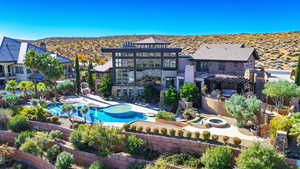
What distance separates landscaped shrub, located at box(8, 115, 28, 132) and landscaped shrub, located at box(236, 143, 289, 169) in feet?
73.4

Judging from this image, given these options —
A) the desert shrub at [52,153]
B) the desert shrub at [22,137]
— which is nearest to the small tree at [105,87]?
the desert shrub at [22,137]

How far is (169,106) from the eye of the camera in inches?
1120

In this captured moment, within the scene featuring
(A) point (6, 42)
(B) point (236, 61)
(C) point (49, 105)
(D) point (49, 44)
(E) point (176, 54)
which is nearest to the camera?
(B) point (236, 61)

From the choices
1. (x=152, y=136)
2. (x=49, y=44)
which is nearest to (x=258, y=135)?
(x=152, y=136)

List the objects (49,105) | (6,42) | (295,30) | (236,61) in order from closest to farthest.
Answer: (236,61) → (49,105) → (6,42) → (295,30)

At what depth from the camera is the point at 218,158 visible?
14.5m

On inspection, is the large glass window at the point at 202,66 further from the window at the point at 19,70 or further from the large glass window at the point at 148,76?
the window at the point at 19,70

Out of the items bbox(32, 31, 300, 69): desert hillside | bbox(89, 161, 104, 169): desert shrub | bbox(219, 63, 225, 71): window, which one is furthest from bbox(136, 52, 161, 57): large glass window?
bbox(32, 31, 300, 69): desert hillside

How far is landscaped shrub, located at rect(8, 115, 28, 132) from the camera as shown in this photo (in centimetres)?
2311

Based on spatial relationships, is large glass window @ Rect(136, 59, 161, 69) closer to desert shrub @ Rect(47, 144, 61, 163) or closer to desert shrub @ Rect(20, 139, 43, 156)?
desert shrub @ Rect(47, 144, 61, 163)

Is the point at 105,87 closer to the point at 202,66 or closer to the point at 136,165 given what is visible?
the point at 202,66

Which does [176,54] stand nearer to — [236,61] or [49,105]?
[236,61]

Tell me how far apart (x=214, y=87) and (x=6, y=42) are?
41.3 m

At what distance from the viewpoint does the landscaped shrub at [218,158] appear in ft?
47.4
